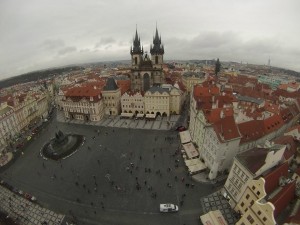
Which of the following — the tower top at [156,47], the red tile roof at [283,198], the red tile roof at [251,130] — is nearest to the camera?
the red tile roof at [283,198]

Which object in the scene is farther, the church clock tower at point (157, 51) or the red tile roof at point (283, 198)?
the church clock tower at point (157, 51)

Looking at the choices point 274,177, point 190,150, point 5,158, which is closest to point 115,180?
point 190,150

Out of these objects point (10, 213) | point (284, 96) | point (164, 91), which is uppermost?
point (164, 91)

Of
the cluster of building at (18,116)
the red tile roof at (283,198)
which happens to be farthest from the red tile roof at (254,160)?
the cluster of building at (18,116)

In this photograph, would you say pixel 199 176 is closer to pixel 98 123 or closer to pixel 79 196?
pixel 79 196

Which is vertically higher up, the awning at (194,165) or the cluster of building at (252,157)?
the cluster of building at (252,157)

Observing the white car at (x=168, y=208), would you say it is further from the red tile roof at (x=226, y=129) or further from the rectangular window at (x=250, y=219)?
the red tile roof at (x=226, y=129)

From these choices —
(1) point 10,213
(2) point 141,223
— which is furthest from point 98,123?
(2) point 141,223

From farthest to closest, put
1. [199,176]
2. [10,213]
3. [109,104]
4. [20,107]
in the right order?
[109,104]
[20,107]
[199,176]
[10,213]
